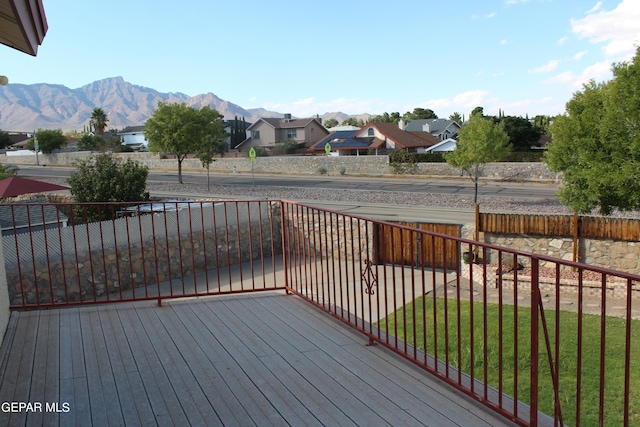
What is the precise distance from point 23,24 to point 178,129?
33190 millimetres

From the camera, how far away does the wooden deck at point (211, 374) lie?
3.27 m

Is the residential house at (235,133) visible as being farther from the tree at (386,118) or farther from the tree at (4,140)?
the tree at (4,140)

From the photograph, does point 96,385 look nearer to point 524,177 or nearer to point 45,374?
point 45,374

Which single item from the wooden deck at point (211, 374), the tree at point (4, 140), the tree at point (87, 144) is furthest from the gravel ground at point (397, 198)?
the tree at point (4, 140)

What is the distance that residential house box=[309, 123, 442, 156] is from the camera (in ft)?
190

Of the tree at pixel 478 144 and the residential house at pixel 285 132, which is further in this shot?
the residential house at pixel 285 132

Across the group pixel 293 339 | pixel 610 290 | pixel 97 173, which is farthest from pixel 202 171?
pixel 293 339

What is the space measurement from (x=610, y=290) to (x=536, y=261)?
12.2 meters

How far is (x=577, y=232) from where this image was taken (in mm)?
14930

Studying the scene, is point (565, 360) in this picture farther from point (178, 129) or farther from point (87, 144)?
point (87, 144)

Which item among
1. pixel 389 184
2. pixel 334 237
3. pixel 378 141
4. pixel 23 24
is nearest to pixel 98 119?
pixel 378 141

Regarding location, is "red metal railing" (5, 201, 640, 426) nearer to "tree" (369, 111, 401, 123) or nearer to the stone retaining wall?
the stone retaining wall

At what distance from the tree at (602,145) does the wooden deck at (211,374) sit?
39.6 feet

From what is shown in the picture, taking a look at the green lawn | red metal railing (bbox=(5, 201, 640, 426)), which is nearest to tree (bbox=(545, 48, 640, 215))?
red metal railing (bbox=(5, 201, 640, 426))
